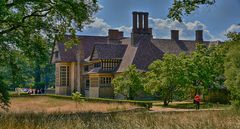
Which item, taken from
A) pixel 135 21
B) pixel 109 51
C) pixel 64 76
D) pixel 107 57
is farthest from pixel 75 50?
pixel 135 21

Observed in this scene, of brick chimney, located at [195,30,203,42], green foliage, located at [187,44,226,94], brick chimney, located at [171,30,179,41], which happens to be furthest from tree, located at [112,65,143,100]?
brick chimney, located at [195,30,203,42]

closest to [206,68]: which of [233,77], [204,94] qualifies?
[204,94]

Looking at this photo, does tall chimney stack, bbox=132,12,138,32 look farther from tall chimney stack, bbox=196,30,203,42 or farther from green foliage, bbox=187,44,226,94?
tall chimney stack, bbox=196,30,203,42

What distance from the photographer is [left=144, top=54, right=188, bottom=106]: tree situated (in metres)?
41.6

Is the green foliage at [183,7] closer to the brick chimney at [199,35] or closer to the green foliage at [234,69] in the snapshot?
the green foliage at [234,69]

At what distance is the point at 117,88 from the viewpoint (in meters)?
48.5

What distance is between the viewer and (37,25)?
31109 mm

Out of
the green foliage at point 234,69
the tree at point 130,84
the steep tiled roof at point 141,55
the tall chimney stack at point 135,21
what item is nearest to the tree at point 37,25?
the green foliage at point 234,69

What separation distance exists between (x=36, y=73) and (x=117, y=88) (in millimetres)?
54689

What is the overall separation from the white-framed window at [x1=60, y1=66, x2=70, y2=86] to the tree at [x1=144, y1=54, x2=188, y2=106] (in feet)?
88.5

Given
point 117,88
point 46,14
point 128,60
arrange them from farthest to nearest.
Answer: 1. point 128,60
2. point 117,88
3. point 46,14

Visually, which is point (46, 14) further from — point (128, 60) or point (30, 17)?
point (128, 60)

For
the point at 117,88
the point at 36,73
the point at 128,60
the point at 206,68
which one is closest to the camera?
the point at 206,68

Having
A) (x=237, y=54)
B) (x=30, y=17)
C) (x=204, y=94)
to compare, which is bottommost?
(x=204, y=94)
